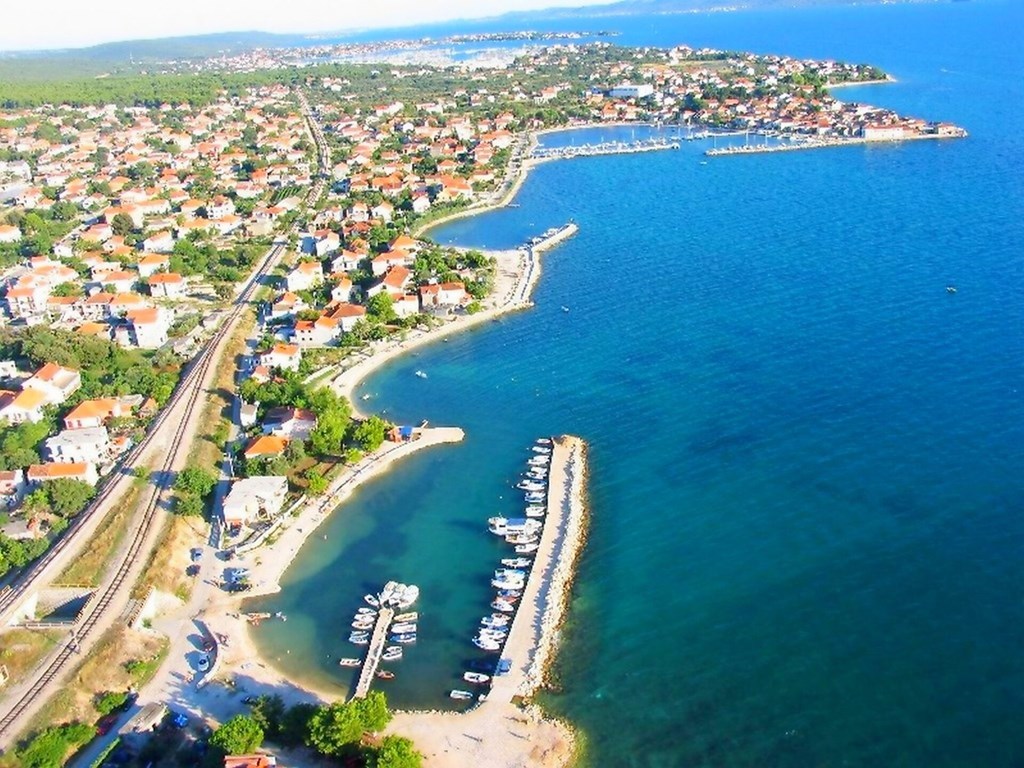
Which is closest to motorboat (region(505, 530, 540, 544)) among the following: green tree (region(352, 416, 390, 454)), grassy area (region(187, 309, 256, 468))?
green tree (region(352, 416, 390, 454))

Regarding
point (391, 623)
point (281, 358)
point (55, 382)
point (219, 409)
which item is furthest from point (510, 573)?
point (55, 382)

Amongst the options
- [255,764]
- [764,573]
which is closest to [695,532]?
[764,573]

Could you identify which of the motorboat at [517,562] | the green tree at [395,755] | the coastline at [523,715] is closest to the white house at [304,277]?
the motorboat at [517,562]

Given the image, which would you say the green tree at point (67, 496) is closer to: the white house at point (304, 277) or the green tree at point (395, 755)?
the green tree at point (395, 755)

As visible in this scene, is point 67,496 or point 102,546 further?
point 67,496

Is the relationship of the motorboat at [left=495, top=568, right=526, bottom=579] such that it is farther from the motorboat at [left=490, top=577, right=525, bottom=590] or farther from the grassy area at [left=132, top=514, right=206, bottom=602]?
the grassy area at [left=132, top=514, right=206, bottom=602]

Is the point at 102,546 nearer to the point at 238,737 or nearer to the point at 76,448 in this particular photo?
the point at 76,448

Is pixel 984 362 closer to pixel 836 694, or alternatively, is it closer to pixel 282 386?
pixel 836 694
